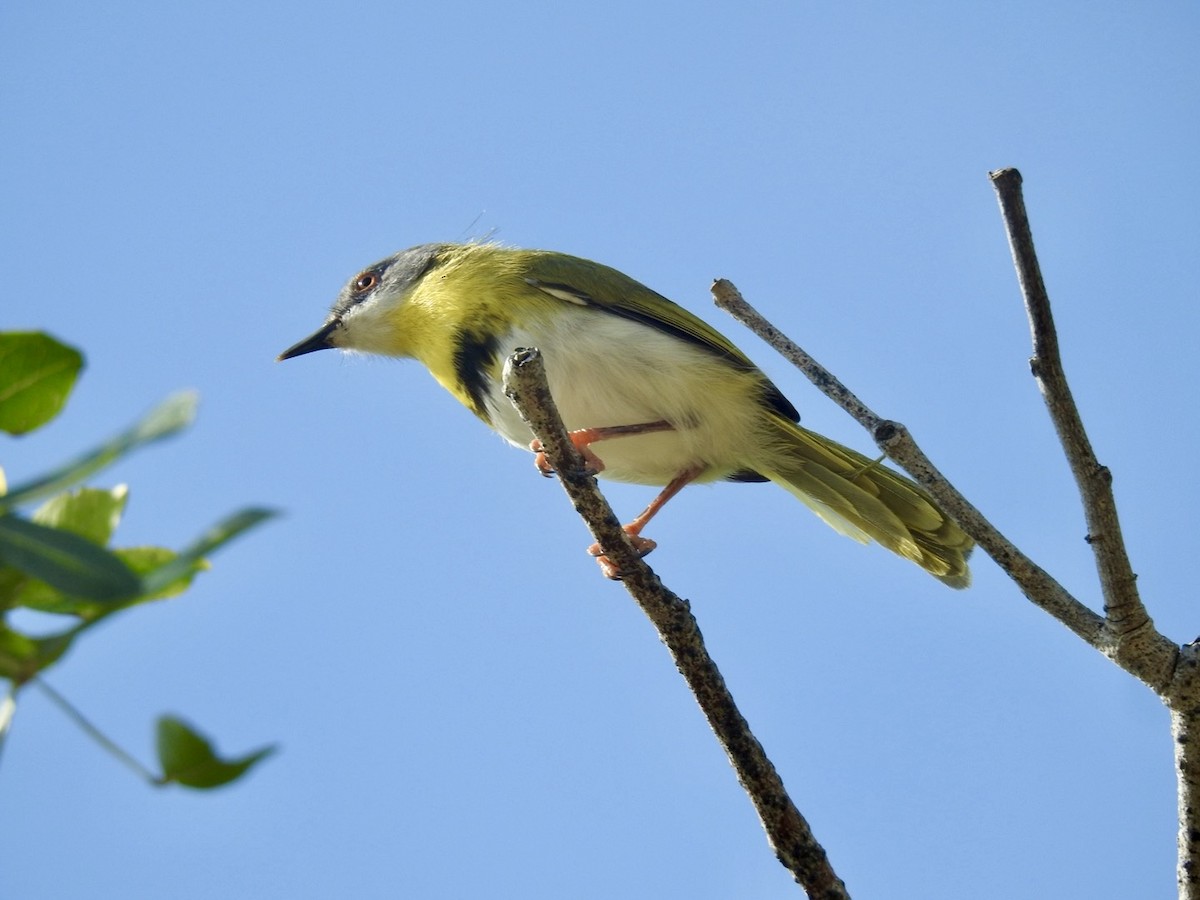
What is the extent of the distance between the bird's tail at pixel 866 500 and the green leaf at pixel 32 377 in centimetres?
399

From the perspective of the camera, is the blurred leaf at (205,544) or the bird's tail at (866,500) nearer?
the blurred leaf at (205,544)

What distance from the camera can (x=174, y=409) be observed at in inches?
40.4

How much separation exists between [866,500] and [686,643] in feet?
5.82

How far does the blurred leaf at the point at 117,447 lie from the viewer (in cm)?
96

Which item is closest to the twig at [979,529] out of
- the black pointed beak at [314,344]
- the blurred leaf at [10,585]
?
the blurred leaf at [10,585]

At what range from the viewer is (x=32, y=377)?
1.10 metres

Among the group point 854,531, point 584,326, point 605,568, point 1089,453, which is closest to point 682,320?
point 584,326

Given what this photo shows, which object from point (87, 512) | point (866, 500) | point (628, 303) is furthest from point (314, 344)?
point (87, 512)

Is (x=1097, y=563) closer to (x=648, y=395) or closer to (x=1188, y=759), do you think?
(x=1188, y=759)

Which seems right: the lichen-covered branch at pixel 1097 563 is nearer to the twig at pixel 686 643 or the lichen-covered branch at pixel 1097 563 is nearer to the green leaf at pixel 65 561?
the twig at pixel 686 643

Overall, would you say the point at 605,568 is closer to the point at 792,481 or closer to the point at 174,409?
the point at 792,481

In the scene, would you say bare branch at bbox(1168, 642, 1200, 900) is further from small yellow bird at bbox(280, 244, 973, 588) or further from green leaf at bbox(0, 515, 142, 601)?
green leaf at bbox(0, 515, 142, 601)

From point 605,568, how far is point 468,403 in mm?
1461

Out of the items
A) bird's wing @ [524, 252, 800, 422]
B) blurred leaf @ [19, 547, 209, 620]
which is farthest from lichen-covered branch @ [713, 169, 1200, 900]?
blurred leaf @ [19, 547, 209, 620]
